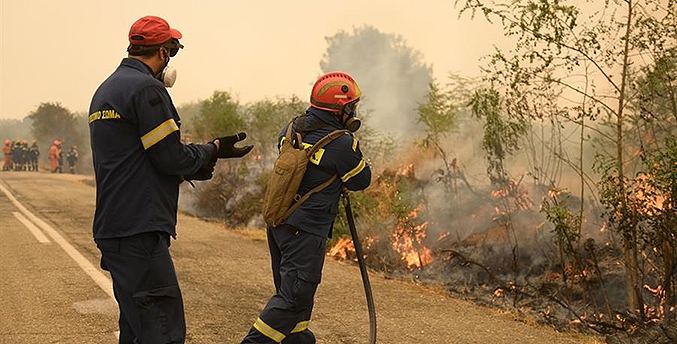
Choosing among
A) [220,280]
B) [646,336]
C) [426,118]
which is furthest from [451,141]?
[646,336]

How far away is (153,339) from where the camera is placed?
3.56m

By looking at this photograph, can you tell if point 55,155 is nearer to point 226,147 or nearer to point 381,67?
point 381,67

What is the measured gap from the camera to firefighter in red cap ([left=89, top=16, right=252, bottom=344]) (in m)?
3.57

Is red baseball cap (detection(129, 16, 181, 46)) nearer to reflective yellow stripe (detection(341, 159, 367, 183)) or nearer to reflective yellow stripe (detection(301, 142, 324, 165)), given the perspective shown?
reflective yellow stripe (detection(301, 142, 324, 165))

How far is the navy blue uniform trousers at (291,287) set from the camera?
4.52 m

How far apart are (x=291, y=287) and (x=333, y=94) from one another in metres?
1.13

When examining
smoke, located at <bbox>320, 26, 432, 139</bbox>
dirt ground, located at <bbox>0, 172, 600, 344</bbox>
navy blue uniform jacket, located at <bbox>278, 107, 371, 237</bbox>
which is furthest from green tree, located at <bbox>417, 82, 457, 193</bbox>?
smoke, located at <bbox>320, 26, 432, 139</bbox>

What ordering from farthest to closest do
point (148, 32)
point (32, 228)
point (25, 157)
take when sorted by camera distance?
point (25, 157) → point (32, 228) → point (148, 32)

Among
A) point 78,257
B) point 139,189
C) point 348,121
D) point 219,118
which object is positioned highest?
point 219,118

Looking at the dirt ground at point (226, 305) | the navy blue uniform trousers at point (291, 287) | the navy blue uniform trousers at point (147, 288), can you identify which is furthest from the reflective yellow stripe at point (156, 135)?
the dirt ground at point (226, 305)

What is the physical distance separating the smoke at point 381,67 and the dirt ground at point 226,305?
13.3 m

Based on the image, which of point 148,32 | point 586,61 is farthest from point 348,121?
point 586,61

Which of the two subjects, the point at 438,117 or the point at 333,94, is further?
the point at 438,117

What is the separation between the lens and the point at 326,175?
4656 mm
